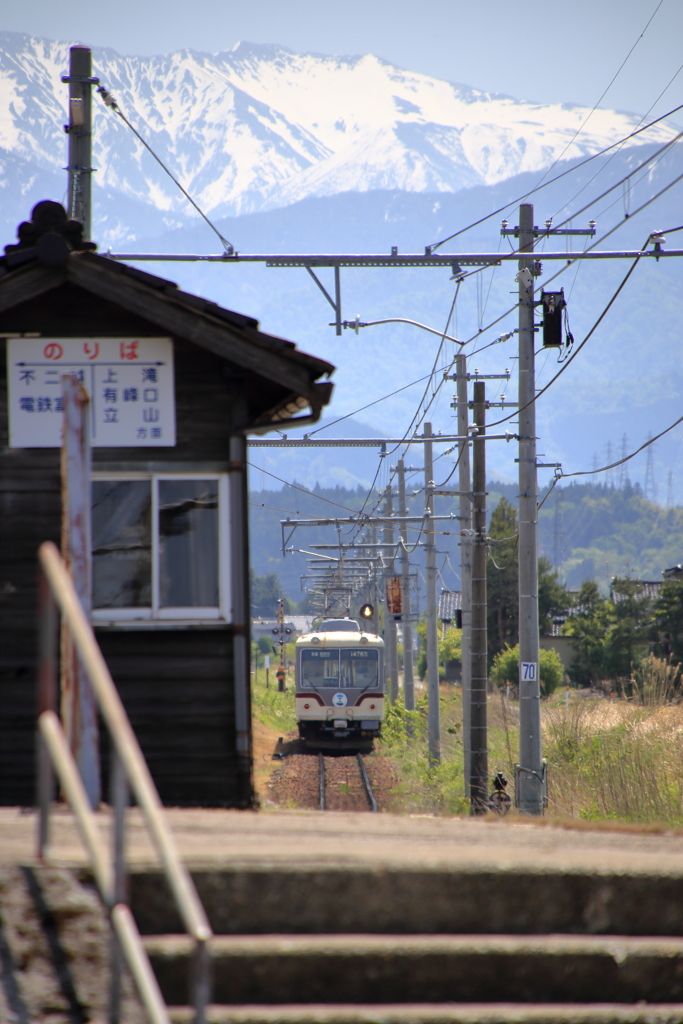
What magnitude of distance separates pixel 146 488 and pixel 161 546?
1.50ft

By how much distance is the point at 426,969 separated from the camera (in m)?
3.76

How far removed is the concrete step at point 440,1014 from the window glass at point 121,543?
3959mm

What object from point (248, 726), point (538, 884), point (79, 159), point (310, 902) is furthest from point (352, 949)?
point (79, 159)

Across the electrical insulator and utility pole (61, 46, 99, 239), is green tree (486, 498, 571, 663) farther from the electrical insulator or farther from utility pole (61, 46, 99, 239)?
utility pole (61, 46, 99, 239)

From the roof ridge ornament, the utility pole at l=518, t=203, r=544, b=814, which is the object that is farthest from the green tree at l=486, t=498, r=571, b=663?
the roof ridge ornament

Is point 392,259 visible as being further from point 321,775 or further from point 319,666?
point 319,666

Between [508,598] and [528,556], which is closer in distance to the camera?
[528,556]

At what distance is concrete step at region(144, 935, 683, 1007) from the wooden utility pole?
4.51ft

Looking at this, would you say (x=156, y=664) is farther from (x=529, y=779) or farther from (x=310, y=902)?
(x=529, y=779)

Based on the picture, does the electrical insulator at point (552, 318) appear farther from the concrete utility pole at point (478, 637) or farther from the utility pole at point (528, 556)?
the concrete utility pole at point (478, 637)

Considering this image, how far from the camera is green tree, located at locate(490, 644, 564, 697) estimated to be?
142 ft

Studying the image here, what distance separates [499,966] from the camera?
3820mm

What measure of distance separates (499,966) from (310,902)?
2.60 feet

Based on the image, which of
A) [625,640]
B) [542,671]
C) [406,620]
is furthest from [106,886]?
[625,640]
